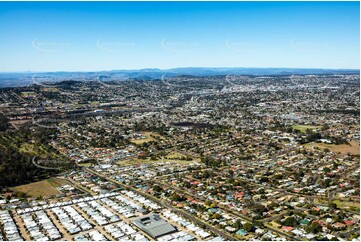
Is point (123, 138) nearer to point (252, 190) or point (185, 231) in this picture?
point (252, 190)

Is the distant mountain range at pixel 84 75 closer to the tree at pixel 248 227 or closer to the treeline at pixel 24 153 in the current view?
the treeline at pixel 24 153

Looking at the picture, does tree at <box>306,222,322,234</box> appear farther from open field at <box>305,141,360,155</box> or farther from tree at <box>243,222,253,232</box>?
open field at <box>305,141,360,155</box>

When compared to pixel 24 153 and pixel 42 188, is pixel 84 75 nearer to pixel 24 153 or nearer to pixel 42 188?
pixel 24 153

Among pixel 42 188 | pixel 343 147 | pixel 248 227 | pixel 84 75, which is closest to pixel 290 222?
pixel 248 227

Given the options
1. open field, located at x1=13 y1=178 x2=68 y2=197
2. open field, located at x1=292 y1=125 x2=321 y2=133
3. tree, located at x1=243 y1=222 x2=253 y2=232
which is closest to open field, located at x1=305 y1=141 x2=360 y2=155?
open field, located at x1=292 y1=125 x2=321 y2=133

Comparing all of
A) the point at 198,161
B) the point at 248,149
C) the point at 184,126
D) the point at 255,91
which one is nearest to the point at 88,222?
the point at 198,161

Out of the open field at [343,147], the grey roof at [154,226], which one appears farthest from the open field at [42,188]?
the open field at [343,147]
